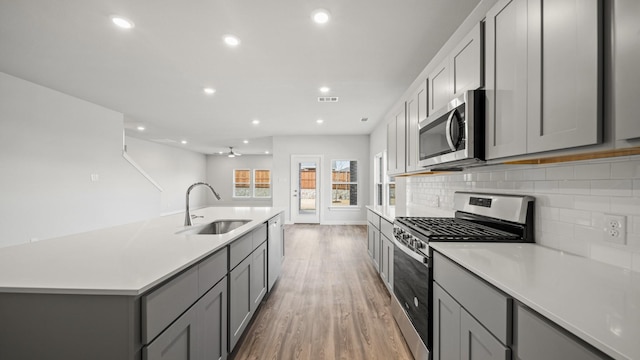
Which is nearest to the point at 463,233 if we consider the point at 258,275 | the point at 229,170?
the point at 258,275

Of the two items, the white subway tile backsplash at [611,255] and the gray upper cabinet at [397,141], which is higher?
the gray upper cabinet at [397,141]

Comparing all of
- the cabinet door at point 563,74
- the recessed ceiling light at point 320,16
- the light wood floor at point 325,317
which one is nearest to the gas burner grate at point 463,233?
the cabinet door at point 563,74

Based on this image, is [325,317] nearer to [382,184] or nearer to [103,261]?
[103,261]

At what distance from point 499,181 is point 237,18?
243 centimetres

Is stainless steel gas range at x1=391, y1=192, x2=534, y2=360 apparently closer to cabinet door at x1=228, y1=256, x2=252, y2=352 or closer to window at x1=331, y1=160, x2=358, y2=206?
cabinet door at x1=228, y1=256, x2=252, y2=352

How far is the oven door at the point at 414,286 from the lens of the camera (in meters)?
1.57

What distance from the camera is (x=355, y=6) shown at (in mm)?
2027

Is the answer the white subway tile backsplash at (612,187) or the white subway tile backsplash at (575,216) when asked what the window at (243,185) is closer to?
Result: the white subway tile backsplash at (575,216)

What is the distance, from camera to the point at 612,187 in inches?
43.8

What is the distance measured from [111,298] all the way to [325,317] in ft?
6.23

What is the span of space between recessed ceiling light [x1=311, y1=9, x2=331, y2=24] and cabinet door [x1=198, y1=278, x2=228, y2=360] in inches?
83.8

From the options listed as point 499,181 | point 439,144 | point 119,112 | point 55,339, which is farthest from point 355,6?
point 119,112

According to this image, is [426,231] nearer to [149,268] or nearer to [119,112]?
[149,268]

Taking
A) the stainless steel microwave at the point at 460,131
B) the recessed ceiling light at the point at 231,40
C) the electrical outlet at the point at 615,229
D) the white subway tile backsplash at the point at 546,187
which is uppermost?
the recessed ceiling light at the point at 231,40
